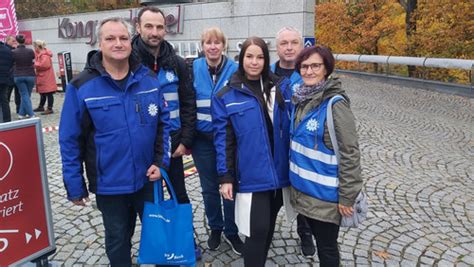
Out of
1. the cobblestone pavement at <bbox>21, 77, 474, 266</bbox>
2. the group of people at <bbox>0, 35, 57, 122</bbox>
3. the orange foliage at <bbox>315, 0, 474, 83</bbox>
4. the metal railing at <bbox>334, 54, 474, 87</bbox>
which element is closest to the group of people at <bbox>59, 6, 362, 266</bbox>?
the cobblestone pavement at <bbox>21, 77, 474, 266</bbox>

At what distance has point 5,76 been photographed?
8.05m

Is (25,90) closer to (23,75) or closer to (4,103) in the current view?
(23,75)

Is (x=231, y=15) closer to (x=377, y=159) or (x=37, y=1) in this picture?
(x=377, y=159)

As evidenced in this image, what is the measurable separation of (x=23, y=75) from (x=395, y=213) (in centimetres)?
873

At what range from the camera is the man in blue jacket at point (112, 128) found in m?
2.30

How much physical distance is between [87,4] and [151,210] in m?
27.2

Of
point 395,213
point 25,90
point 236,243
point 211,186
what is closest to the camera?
point 211,186

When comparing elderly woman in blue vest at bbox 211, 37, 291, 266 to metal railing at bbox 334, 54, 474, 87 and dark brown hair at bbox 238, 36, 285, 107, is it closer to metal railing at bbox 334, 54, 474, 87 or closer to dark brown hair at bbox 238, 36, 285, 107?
dark brown hair at bbox 238, 36, 285, 107

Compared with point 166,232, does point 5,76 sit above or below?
above

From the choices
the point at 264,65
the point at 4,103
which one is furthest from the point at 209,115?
the point at 4,103

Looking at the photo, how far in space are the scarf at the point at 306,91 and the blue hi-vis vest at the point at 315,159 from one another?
0.33ft

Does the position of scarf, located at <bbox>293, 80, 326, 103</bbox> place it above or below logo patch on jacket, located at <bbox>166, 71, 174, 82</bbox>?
below

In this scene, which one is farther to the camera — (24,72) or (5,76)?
(24,72)

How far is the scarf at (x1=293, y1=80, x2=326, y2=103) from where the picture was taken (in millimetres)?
2334
